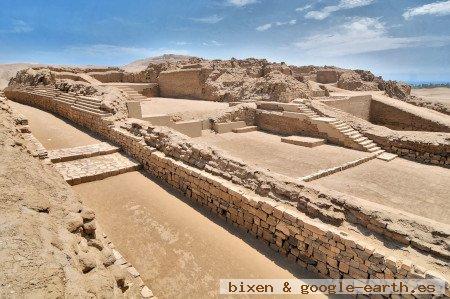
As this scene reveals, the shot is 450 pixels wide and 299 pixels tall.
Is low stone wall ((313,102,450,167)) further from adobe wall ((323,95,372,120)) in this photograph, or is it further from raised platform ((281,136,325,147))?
adobe wall ((323,95,372,120))

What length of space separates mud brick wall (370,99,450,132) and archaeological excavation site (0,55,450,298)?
1.29 feet

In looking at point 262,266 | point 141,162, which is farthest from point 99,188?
point 262,266

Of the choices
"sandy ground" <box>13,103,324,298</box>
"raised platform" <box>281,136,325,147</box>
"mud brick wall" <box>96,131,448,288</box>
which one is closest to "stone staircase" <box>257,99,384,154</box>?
"raised platform" <box>281,136,325,147</box>

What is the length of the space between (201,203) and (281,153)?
463 centimetres

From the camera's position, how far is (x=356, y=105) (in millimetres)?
15625

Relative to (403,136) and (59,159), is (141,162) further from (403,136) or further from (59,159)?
(403,136)

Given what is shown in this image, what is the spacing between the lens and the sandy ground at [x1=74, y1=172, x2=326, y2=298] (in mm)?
4060

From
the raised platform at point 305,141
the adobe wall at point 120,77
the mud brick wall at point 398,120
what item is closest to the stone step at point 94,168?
the raised platform at point 305,141

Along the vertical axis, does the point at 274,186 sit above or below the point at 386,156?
above

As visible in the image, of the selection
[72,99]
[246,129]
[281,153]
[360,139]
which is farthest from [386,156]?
[72,99]

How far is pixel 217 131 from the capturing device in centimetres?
1299

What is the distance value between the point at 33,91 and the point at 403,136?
55.9 ft

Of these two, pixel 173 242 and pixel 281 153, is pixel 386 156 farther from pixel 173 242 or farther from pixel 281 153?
pixel 173 242

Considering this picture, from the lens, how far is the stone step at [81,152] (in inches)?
293
